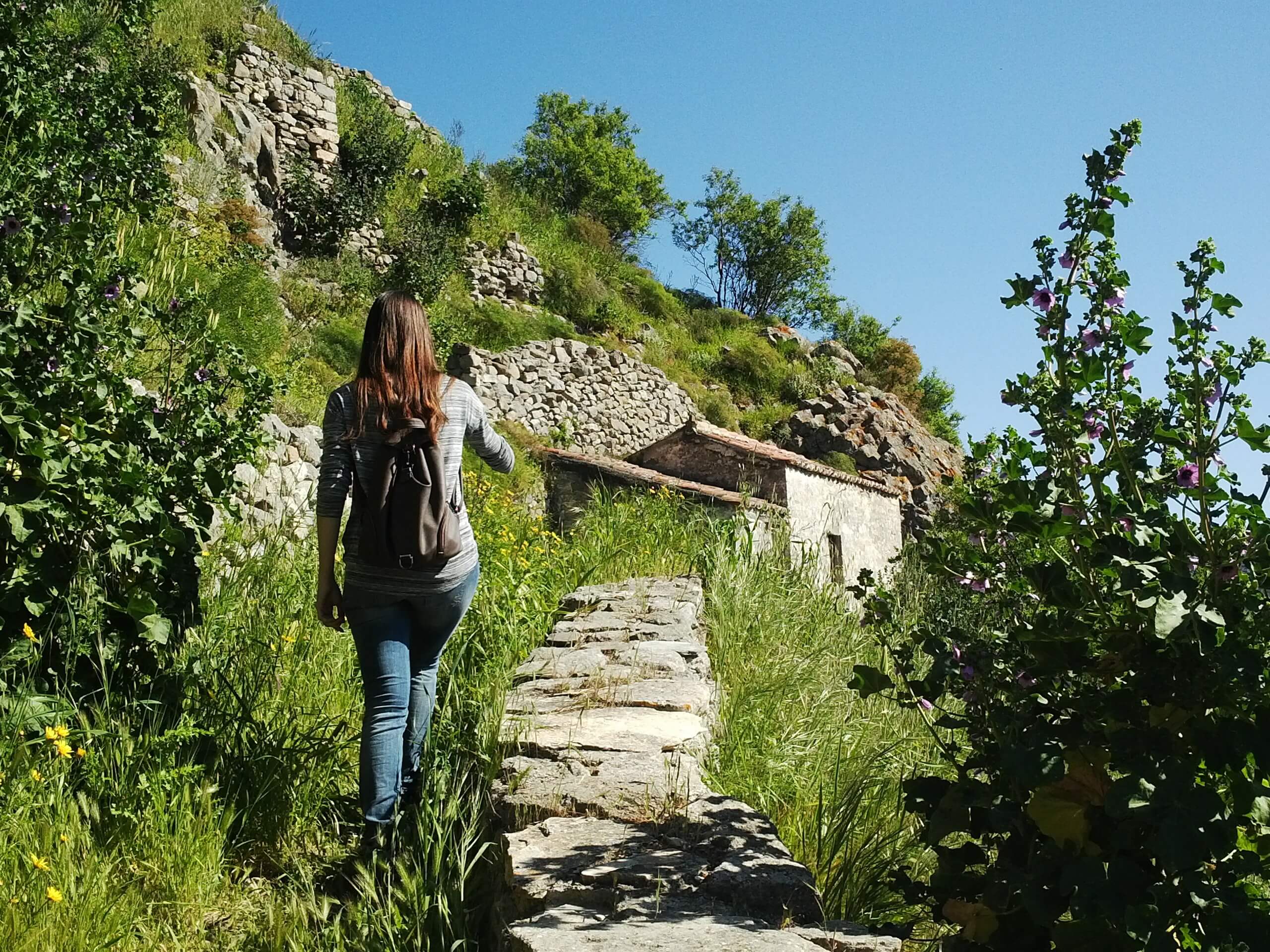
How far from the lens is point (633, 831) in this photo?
2.44 m

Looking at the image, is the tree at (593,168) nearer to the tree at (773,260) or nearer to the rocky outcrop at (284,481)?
the tree at (773,260)

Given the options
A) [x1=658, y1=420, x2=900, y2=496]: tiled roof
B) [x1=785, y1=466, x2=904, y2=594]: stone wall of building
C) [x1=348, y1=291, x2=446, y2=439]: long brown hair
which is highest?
[x1=658, y1=420, x2=900, y2=496]: tiled roof

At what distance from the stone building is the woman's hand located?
804 cm

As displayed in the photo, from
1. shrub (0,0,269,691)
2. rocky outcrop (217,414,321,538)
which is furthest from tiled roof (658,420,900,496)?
shrub (0,0,269,691)

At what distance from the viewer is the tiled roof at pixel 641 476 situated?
11.2m

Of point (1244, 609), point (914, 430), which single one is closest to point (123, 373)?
point (1244, 609)

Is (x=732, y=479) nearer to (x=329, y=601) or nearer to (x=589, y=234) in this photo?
(x=329, y=601)

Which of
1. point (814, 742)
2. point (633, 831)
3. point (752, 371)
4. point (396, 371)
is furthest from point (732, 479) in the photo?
point (752, 371)

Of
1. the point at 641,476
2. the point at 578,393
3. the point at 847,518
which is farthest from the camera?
the point at 578,393

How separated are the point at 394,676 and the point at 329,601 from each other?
1.11 ft

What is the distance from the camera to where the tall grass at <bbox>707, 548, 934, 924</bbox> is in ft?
8.57

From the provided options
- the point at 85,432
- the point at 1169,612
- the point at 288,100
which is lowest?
the point at 1169,612

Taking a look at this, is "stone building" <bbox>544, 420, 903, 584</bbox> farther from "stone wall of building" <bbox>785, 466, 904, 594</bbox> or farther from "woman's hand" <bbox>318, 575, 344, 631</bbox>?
"woman's hand" <bbox>318, 575, 344, 631</bbox>

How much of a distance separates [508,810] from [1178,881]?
5.54ft
